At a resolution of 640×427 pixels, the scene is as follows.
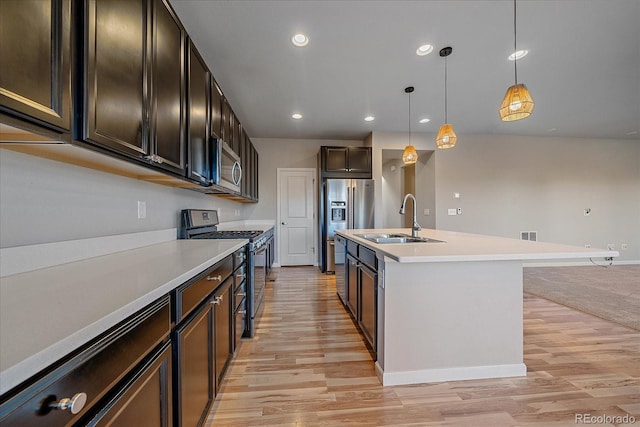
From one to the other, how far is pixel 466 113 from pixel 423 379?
3.94 m

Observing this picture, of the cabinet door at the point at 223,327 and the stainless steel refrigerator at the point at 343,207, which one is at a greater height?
the stainless steel refrigerator at the point at 343,207

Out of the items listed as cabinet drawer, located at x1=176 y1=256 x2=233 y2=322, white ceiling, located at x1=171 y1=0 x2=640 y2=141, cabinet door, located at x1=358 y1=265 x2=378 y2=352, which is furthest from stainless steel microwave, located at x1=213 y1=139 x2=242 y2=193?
cabinet door, located at x1=358 y1=265 x2=378 y2=352

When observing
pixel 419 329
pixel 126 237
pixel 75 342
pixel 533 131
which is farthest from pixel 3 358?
pixel 533 131

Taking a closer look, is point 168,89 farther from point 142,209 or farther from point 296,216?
point 296,216

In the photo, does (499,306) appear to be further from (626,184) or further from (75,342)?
(626,184)

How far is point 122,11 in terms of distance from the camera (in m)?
1.06

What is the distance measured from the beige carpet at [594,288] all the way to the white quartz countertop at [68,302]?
12.8 feet

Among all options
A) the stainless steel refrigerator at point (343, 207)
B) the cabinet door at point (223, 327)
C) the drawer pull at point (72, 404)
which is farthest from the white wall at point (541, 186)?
the drawer pull at point (72, 404)

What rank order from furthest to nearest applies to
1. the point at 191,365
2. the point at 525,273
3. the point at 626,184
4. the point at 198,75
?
the point at 626,184 → the point at 525,273 → the point at 198,75 → the point at 191,365

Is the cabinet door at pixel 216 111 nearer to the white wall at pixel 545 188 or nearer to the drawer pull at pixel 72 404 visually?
the drawer pull at pixel 72 404

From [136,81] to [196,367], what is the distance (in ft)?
4.22

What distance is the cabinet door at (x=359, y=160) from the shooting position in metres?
4.78

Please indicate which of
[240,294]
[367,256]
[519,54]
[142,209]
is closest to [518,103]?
[519,54]

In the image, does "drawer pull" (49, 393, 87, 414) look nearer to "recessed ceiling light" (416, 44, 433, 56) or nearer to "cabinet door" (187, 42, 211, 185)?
"cabinet door" (187, 42, 211, 185)
